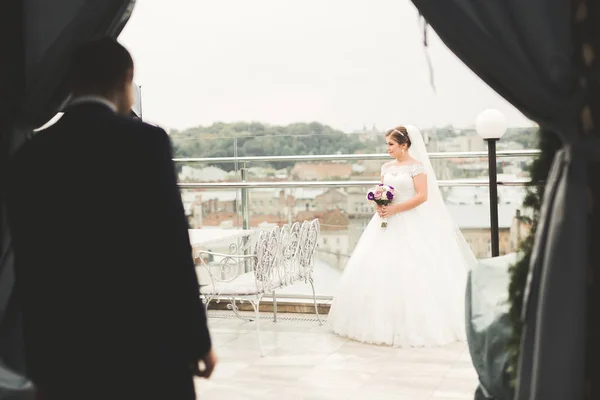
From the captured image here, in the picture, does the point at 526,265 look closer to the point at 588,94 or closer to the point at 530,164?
the point at 530,164

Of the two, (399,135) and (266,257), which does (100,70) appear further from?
(399,135)

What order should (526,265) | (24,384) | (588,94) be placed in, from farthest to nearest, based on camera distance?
(24,384), (526,265), (588,94)

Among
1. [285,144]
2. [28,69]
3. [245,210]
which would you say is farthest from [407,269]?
[28,69]

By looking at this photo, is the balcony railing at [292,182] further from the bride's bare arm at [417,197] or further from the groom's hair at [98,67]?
the groom's hair at [98,67]

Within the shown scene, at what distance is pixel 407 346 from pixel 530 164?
8.33ft

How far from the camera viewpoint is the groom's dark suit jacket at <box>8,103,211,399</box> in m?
1.79

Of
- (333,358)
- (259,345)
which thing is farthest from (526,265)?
(259,345)

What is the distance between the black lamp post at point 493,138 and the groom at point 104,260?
3.33m

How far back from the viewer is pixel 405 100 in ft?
22.3

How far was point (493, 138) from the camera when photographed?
4840 millimetres

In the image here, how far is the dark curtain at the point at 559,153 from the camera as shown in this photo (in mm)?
2152

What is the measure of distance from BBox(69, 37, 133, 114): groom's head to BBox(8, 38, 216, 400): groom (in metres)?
0.05

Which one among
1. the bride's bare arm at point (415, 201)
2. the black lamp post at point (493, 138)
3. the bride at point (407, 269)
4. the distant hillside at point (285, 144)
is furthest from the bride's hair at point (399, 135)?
the distant hillside at point (285, 144)

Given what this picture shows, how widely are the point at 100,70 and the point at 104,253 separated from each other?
0.48 metres
